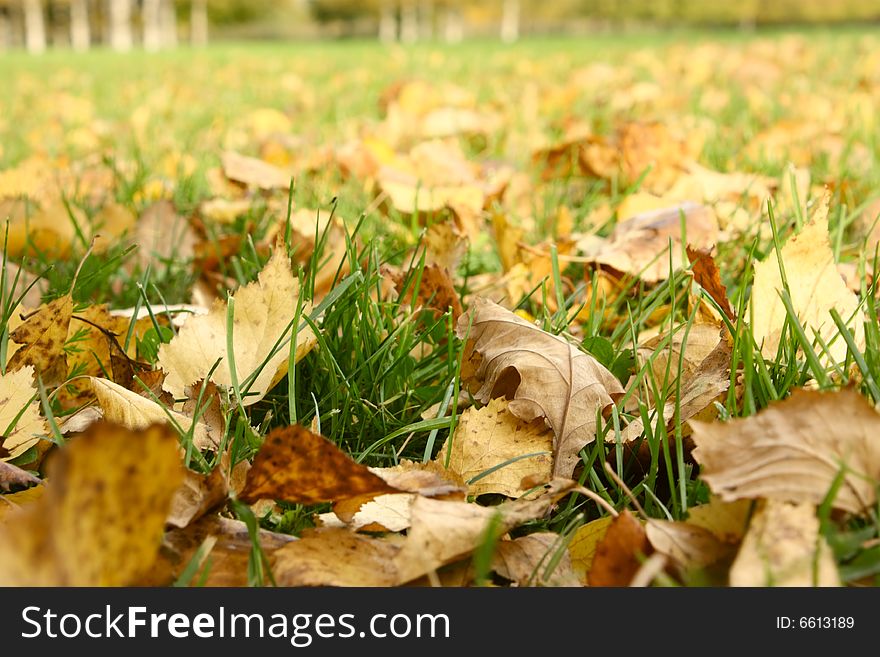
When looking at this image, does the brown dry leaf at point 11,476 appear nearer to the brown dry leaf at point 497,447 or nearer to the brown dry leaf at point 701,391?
the brown dry leaf at point 497,447

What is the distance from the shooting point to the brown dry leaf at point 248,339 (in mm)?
902

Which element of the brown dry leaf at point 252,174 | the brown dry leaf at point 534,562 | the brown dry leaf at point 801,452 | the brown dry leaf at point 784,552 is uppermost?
the brown dry leaf at point 252,174

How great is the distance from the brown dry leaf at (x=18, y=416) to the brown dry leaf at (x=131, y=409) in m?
0.07

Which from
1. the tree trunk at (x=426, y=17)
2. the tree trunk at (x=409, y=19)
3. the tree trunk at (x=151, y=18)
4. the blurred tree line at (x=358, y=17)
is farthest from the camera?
the tree trunk at (x=426, y=17)

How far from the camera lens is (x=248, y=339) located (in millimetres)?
922

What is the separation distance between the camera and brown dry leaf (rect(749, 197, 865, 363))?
0.92 meters

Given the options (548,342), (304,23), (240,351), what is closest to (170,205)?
(240,351)

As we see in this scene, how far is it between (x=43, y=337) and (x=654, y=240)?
0.88 meters

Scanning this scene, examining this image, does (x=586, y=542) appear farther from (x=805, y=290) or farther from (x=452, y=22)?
(x=452, y=22)

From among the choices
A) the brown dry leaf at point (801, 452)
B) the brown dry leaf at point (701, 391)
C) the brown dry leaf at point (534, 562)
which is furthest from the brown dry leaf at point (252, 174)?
the brown dry leaf at point (801, 452)

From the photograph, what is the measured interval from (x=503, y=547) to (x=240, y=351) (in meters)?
0.38

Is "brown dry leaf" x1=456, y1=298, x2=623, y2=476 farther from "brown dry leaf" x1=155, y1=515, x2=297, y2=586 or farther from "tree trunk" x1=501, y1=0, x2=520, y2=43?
"tree trunk" x1=501, y1=0, x2=520, y2=43

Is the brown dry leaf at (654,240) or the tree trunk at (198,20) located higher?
the tree trunk at (198,20)
